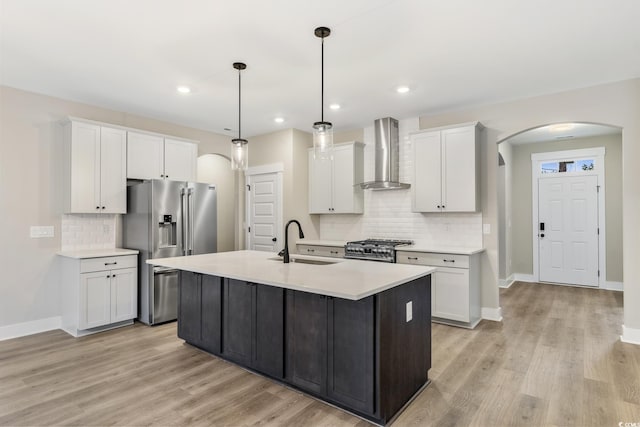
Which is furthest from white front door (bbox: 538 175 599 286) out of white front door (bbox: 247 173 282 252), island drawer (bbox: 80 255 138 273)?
island drawer (bbox: 80 255 138 273)

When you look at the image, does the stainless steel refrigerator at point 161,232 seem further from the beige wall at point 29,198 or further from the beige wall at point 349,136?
the beige wall at point 349,136

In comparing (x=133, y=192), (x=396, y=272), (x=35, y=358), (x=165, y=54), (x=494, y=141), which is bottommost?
(x=35, y=358)

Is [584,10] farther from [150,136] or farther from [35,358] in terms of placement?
[35,358]

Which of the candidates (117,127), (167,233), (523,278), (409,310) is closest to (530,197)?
(523,278)

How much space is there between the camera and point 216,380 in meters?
2.86

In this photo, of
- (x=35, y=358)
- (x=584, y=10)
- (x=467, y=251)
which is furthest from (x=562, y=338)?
(x=35, y=358)

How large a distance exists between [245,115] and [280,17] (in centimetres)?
259

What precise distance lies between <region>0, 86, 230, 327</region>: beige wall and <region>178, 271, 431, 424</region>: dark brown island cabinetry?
2.39 metres

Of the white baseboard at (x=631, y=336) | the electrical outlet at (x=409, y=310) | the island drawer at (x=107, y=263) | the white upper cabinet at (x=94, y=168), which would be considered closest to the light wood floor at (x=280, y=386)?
the white baseboard at (x=631, y=336)

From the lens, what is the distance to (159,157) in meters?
4.88

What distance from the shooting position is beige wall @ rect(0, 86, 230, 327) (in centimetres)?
388

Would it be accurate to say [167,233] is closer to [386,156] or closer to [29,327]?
[29,327]

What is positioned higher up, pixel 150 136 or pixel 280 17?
pixel 280 17

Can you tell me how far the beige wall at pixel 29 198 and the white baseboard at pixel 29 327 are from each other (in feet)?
0.14
